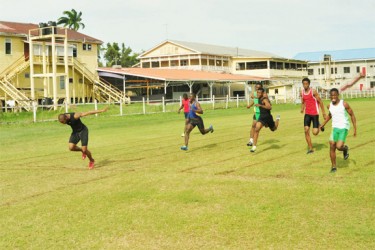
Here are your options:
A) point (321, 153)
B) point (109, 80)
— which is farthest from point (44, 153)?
point (109, 80)

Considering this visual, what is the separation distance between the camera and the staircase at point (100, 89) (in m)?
49.4

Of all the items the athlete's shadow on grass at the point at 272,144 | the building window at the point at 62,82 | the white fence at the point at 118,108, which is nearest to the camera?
the athlete's shadow on grass at the point at 272,144

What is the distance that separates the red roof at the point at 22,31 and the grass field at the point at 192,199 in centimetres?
3138

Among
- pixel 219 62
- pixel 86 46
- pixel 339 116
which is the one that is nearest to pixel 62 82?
pixel 86 46

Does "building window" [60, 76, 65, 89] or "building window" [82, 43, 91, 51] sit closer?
"building window" [60, 76, 65, 89]

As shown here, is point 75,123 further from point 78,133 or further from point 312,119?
point 312,119

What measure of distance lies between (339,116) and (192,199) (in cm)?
396

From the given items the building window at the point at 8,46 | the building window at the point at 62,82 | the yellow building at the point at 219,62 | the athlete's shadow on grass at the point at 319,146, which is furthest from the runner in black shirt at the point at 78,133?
the yellow building at the point at 219,62

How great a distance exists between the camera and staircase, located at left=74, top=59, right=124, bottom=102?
49.4 meters

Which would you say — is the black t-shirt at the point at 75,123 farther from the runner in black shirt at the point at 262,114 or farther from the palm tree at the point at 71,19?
the palm tree at the point at 71,19

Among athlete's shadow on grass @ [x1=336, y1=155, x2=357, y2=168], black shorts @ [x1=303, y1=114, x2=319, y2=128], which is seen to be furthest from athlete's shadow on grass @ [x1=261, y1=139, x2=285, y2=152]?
athlete's shadow on grass @ [x1=336, y1=155, x2=357, y2=168]

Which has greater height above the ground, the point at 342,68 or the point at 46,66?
the point at 342,68

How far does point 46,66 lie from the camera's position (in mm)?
45531

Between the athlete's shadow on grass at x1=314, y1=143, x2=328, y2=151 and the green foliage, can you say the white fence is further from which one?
the green foliage
